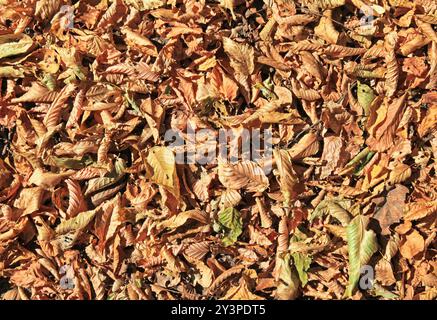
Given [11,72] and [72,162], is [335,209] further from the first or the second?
[11,72]

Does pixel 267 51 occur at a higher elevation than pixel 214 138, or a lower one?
higher

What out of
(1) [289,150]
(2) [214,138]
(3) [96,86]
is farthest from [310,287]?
(3) [96,86]

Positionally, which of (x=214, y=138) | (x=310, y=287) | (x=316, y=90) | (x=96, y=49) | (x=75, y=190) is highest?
(x=96, y=49)

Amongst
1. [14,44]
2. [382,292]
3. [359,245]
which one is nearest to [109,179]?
[14,44]

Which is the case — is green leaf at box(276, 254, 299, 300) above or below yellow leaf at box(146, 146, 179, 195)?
below

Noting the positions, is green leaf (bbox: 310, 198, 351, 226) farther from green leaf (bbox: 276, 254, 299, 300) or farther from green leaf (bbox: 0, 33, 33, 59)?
green leaf (bbox: 0, 33, 33, 59)

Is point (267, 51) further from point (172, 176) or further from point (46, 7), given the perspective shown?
point (46, 7)

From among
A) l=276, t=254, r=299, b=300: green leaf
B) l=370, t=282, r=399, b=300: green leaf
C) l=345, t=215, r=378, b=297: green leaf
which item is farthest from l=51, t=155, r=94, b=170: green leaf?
l=370, t=282, r=399, b=300: green leaf

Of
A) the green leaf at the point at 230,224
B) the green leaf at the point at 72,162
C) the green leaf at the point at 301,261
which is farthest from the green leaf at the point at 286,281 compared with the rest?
the green leaf at the point at 72,162
